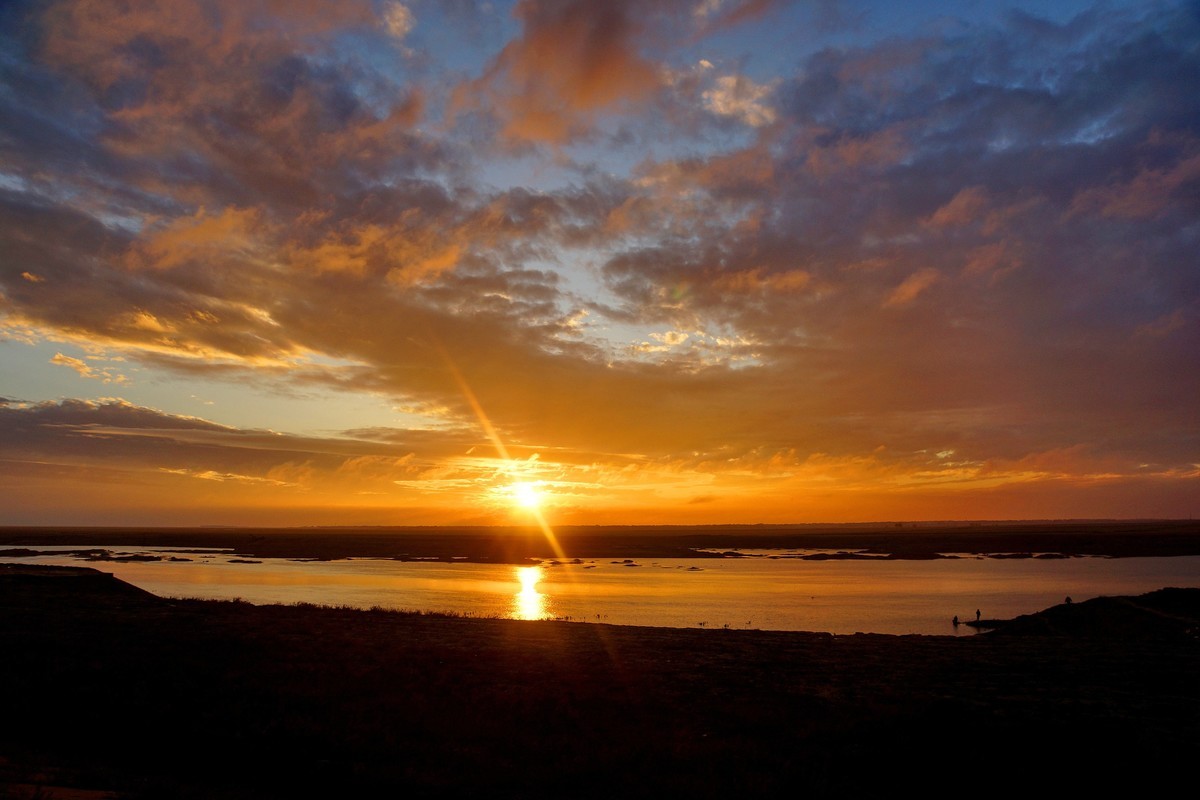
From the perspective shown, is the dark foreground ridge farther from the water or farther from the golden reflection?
the golden reflection

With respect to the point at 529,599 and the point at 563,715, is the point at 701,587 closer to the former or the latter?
the point at 529,599

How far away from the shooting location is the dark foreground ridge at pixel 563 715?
496 inches

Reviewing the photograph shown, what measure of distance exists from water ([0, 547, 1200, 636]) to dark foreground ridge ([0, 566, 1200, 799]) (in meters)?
18.4

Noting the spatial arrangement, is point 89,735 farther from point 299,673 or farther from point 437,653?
point 437,653

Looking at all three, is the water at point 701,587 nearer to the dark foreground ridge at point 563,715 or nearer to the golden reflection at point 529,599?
the golden reflection at point 529,599

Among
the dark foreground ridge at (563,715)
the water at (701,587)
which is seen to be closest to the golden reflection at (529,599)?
the water at (701,587)

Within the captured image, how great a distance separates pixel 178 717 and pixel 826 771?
12843 millimetres

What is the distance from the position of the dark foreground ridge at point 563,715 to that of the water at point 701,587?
18407 mm

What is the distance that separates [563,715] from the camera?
1667cm

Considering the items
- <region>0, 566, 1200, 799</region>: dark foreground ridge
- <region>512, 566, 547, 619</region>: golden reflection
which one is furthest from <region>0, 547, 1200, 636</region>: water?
<region>0, 566, 1200, 799</region>: dark foreground ridge

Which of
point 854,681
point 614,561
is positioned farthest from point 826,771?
point 614,561

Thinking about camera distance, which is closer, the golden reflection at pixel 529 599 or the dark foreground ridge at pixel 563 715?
the dark foreground ridge at pixel 563 715

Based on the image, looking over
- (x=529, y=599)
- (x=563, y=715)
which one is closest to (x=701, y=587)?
(x=529, y=599)

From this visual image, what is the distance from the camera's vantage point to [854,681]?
21.0 meters
